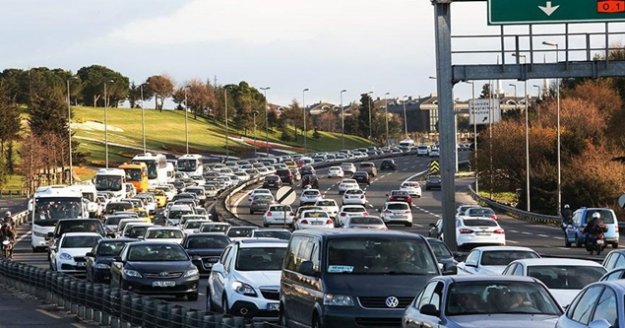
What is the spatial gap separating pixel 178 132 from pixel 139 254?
169 meters

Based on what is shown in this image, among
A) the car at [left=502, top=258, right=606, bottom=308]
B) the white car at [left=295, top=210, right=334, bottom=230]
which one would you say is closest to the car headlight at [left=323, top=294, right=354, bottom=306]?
the car at [left=502, top=258, right=606, bottom=308]

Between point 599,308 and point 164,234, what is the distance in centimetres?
3418

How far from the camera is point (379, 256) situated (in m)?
Answer: 18.6

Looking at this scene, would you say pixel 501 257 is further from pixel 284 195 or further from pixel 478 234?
pixel 478 234

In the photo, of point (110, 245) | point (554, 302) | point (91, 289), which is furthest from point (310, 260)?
point (110, 245)

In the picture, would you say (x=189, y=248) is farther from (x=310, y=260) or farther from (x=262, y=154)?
(x=262, y=154)

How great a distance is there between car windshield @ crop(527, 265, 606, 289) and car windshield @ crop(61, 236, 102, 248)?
22.1 meters

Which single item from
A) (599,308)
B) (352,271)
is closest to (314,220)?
(352,271)

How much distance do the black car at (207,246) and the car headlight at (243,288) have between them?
1612 cm

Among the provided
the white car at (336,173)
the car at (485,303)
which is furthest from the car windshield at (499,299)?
the white car at (336,173)

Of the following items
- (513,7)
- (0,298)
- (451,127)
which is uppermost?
(513,7)

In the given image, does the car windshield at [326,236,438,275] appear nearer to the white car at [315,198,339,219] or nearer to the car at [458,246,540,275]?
the car at [458,246,540,275]

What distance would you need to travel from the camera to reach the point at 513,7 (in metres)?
33.3

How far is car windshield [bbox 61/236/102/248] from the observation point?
41.2 meters
